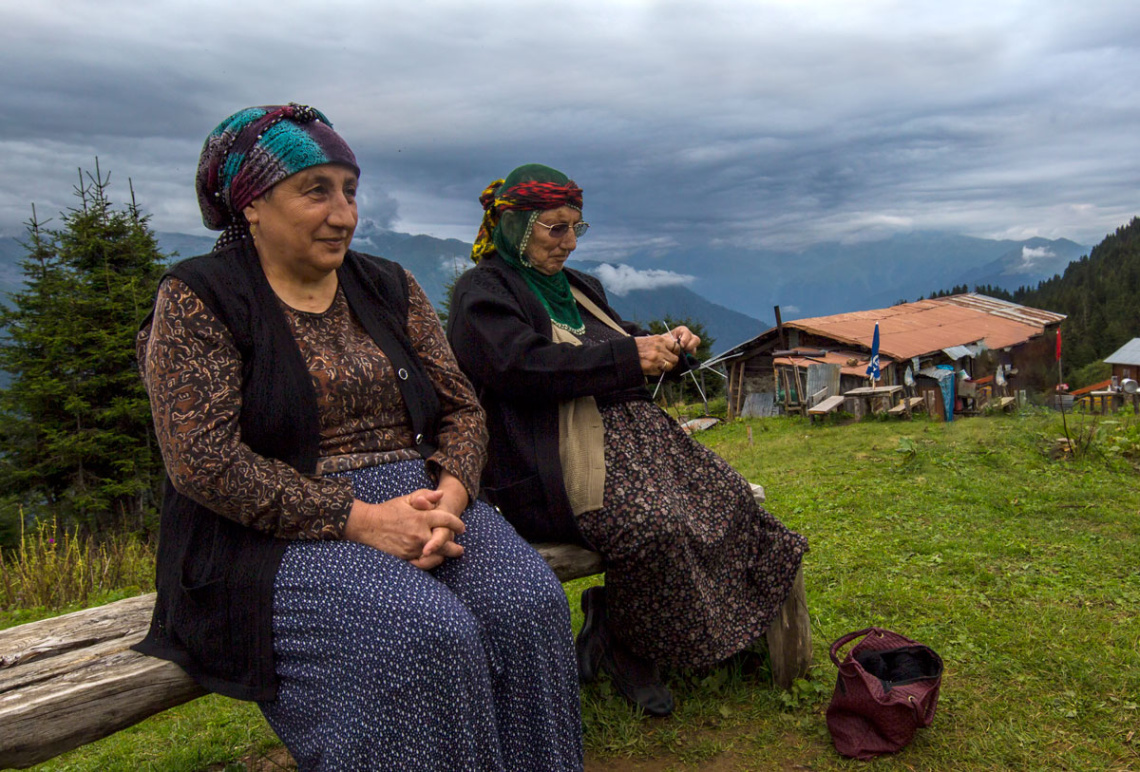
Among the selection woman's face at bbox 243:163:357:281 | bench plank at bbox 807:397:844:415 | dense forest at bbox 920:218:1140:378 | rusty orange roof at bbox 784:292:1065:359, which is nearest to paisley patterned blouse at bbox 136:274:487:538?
woman's face at bbox 243:163:357:281

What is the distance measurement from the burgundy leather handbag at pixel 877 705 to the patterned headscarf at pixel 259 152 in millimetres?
2236

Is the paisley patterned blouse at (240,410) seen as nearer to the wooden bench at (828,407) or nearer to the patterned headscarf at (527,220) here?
the patterned headscarf at (527,220)

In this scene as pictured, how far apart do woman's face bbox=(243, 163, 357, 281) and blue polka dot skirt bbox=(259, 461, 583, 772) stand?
1.99 feet

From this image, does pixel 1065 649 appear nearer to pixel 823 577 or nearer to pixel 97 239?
pixel 823 577

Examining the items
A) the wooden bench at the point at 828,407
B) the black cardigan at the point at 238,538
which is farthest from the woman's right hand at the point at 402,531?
the wooden bench at the point at 828,407

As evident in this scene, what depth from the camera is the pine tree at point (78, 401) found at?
18.2 meters

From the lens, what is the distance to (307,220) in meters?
2.07

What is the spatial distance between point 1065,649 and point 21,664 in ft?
11.6

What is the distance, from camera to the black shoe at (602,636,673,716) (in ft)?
9.36

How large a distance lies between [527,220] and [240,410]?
1.26m

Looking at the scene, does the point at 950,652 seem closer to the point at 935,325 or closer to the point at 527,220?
the point at 527,220

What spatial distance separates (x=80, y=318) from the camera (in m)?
19.1

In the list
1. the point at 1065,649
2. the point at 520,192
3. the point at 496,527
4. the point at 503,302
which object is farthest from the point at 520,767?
the point at 1065,649

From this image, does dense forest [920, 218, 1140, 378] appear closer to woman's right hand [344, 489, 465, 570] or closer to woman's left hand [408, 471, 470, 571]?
woman's left hand [408, 471, 470, 571]
